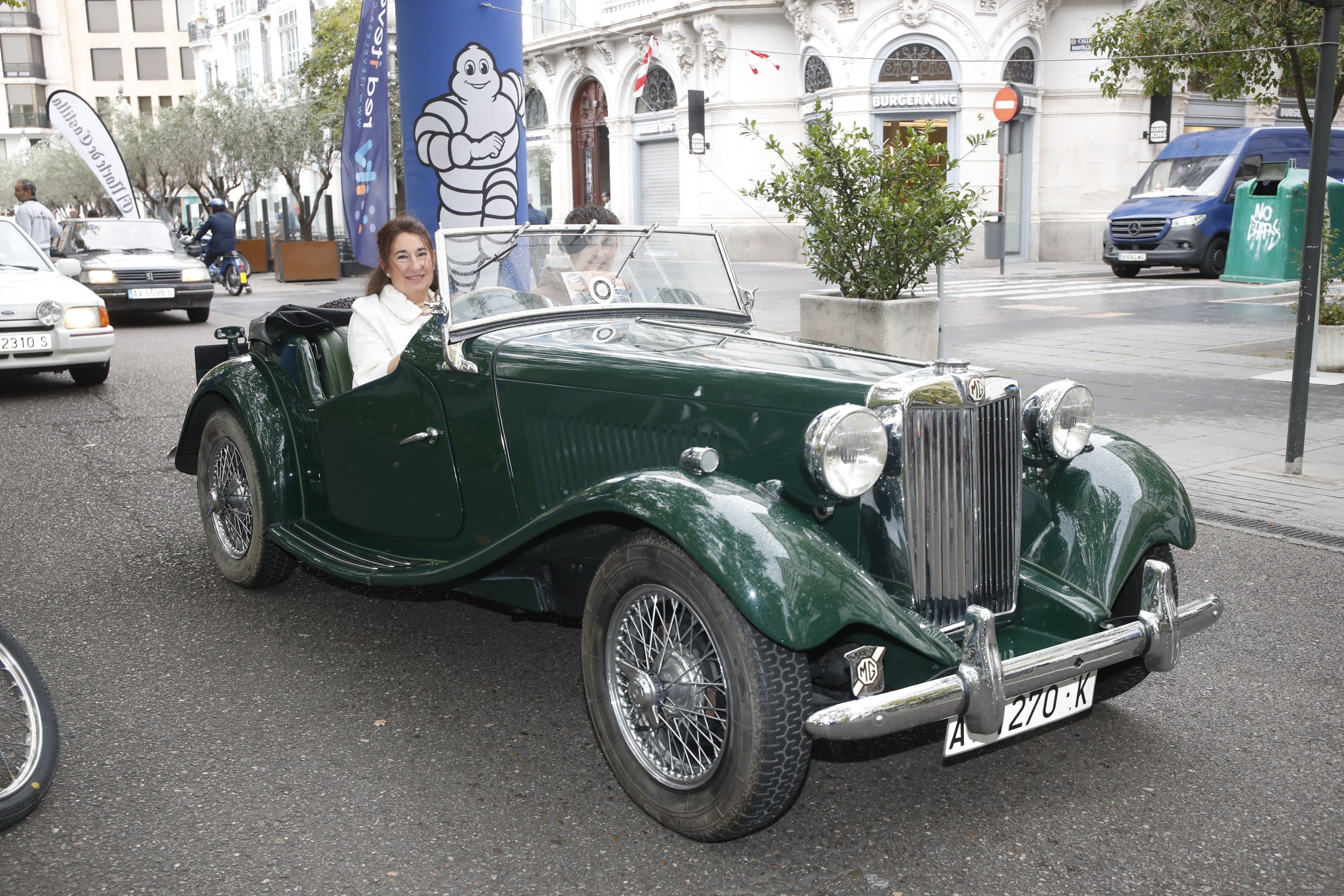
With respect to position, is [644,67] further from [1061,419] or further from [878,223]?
[1061,419]

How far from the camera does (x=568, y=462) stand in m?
3.49

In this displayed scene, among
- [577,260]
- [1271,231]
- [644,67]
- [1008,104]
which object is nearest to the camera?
[577,260]

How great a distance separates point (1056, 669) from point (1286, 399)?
23.2ft

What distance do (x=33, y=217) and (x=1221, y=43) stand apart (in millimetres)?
13848

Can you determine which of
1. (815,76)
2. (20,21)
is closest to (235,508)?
(815,76)

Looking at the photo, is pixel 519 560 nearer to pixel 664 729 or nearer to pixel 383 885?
pixel 664 729

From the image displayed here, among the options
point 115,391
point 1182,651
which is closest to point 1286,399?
point 1182,651

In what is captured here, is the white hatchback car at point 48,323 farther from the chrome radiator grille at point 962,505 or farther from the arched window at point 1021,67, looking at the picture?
the arched window at point 1021,67

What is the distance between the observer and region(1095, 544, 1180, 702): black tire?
334 centimetres

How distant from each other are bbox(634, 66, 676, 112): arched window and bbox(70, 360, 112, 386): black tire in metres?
20.9

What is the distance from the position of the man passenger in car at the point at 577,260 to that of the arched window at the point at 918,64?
23.1 m

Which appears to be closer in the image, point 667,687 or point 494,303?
point 667,687

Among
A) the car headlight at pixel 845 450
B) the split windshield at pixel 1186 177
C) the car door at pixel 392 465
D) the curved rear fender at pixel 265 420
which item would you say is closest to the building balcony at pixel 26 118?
the split windshield at pixel 1186 177

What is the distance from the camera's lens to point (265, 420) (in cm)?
462
